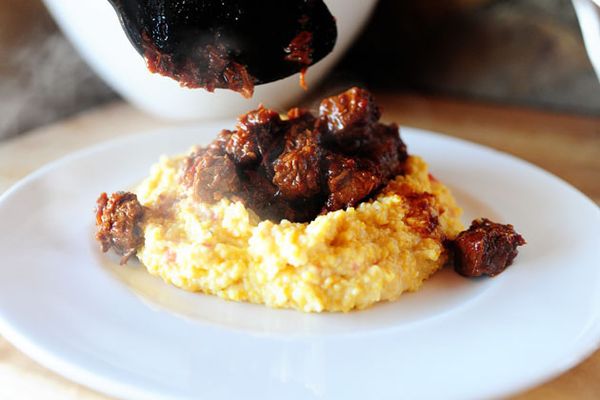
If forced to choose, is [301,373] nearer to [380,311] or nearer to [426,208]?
[380,311]

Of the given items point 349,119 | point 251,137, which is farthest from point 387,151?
point 251,137

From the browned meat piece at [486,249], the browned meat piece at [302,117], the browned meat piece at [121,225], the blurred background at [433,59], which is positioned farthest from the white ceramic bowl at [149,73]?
the browned meat piece at [486,249]

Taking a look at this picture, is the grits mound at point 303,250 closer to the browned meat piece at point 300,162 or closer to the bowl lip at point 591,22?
the browned meat piece at point 300,162

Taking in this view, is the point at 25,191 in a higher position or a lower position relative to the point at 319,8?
lower

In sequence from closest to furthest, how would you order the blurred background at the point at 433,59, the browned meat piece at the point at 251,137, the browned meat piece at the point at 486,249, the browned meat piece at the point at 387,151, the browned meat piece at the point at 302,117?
the browned meat piece at the point at 486,249
the browned meat piece at the point at 251,137
the browned meat piece at the point at 387,151
the browned meat piece at the point at 302,117
the blurred background at the point at 433,59

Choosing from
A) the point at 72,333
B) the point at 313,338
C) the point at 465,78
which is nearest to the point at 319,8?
the point at 313,338

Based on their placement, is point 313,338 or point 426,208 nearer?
point 313,338
